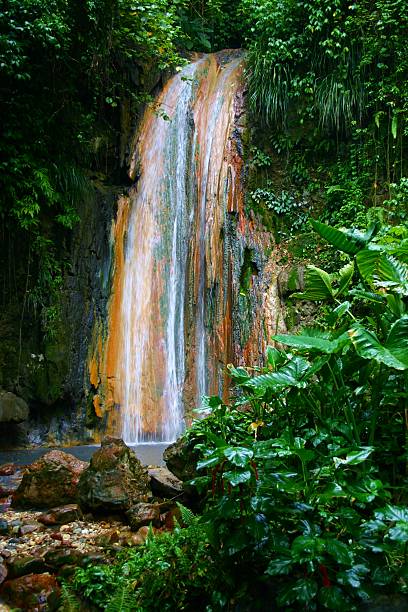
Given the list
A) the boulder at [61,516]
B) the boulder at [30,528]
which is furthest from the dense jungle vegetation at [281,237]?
the boulder at [30,528]

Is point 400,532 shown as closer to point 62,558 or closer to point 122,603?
point 122,603

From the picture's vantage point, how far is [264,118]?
9.18m

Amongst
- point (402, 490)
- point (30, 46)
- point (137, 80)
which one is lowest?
point (402, 490)

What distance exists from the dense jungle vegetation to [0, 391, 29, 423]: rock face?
1.33m

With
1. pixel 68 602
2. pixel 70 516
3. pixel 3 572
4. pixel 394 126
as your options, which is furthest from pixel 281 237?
pixel 68 602

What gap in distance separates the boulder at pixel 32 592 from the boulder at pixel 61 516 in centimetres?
96

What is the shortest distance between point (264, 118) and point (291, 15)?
1.74m

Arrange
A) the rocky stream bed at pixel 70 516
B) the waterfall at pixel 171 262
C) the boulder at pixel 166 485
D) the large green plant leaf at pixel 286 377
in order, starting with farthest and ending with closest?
the waterfall at pixel 171 262, the boulder at pixel 166 485, the rocky stream bed at pixel 70 516, the large green plant leaf at pixel 286 377

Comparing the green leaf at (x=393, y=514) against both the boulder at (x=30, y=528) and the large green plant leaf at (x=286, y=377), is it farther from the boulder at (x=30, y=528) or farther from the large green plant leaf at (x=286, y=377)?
the boulder at (x=30, y=528)

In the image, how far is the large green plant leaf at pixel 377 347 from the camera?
223 cm

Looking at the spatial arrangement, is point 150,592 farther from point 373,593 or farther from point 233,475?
point 373,593

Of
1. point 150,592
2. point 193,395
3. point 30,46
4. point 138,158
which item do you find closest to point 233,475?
point 150,592

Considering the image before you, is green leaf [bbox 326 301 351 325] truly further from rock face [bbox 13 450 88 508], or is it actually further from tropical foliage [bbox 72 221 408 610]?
rock face [bbox 13 450 88 508]

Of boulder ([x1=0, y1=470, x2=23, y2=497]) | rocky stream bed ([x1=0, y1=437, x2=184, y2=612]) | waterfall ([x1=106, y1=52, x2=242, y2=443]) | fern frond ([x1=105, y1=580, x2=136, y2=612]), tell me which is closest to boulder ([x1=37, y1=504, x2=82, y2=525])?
rocky stream bed ([x1=0, y1=437, x2=184, y2=612])
